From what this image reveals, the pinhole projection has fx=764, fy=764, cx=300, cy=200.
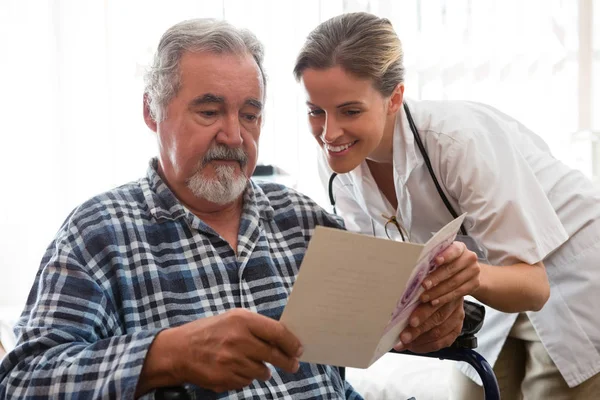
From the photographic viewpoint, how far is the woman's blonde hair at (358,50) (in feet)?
5.43

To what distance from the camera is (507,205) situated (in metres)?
1.59

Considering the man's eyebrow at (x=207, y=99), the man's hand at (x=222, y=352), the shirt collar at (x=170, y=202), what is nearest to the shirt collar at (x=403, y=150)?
the shirt collar at (x=170, y=202)

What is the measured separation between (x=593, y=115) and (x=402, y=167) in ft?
6.69

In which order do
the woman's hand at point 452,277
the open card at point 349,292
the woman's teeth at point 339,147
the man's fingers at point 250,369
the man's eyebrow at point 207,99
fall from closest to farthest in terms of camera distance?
the open card at point 349,292 → the man's fingers at point 250,369 → the woman's hand at point 452,277 → the man's eyebrow at point 207,99 → the woman's teeth at point 339,147

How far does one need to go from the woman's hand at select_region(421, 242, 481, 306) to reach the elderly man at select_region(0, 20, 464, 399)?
0.04 metres

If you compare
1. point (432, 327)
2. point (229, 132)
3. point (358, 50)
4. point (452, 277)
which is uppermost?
point (358, 50)

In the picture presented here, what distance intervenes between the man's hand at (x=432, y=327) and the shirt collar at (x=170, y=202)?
0.44 m

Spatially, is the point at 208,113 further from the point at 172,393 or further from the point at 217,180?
the point at 172,393

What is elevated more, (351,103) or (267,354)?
(351,103)

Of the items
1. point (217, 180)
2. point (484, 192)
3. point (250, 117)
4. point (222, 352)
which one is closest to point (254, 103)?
point (250, 117)

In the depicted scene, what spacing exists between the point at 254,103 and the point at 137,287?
453 mm

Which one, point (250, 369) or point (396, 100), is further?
point (396, 100)

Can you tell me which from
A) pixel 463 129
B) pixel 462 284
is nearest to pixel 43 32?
pixel 463 129

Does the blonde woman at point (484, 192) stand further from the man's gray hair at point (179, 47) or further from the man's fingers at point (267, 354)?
the man's fingers at point (267, 354)
